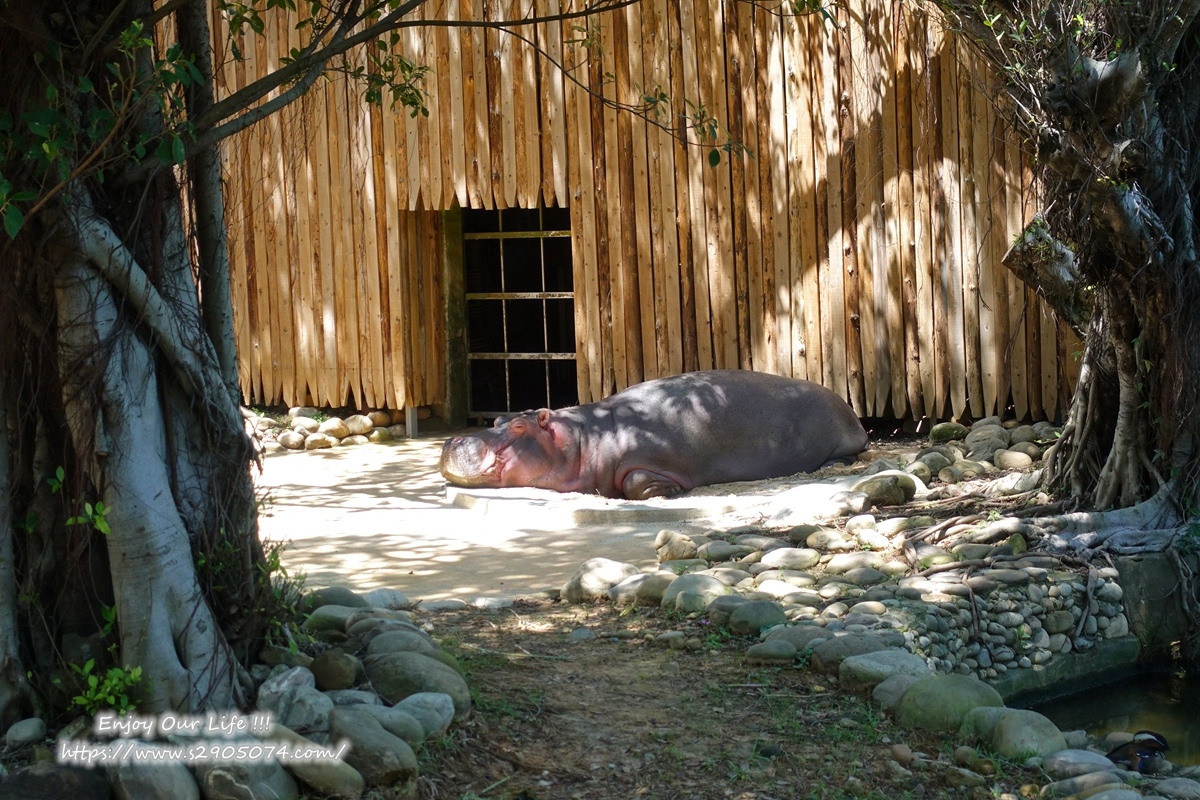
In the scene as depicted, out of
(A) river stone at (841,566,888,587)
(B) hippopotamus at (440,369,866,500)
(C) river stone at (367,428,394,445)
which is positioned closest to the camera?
(A) river stone at (841,566,888,587)

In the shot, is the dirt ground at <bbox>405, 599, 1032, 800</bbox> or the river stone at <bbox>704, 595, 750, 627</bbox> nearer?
the dirt ground at <bbox>405, 599, 1032, 800</bbox>

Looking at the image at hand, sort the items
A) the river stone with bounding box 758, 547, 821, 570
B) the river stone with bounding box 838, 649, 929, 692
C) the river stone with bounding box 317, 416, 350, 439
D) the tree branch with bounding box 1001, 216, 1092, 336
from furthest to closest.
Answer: the river stone with bounding box 317, 416, 350, 439 < the tree branch with bounding box 1001, 216, 1092, 336 < the river stone with bounding box 758, 547, 821, 570 < the river stone with bounding box 838, 649, 929, 692

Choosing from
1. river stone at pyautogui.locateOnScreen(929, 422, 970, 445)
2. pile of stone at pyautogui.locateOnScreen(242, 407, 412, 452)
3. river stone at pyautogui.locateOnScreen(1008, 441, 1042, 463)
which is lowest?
river stone at pyautogui.locateOnScreen(1008, 441, 1042, 463)

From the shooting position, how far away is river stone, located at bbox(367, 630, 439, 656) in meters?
4.36

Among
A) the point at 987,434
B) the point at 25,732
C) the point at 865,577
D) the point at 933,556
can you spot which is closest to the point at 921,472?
the point at 987,434

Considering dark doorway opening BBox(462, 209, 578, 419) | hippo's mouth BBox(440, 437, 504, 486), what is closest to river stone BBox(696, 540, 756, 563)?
hippo's mouth BBox(440, 437, 504, 486)

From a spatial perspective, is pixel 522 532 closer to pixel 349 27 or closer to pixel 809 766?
pixel 809 766

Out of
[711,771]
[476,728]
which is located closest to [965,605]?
[711,771]

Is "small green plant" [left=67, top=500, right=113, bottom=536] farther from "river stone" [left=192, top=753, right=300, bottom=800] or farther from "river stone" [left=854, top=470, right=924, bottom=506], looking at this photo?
"river stone" [left=854, top=470, right=924, bottom=506]

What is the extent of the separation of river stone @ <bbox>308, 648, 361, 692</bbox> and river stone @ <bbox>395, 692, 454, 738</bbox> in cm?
19

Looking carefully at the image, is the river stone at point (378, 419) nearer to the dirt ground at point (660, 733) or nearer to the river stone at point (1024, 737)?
the dirt ground at point (660, 733)

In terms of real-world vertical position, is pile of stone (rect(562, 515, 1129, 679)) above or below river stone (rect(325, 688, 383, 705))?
below

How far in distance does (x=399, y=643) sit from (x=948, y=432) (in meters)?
6.26

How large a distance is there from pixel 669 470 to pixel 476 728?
499cm
